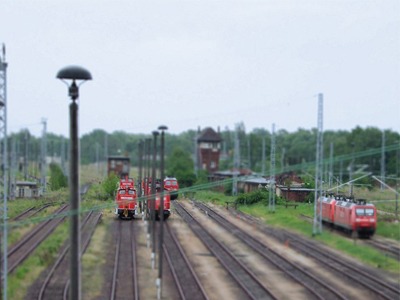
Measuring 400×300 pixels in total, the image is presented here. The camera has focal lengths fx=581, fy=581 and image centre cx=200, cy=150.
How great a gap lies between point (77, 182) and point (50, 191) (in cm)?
2058

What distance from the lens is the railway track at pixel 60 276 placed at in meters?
25.2

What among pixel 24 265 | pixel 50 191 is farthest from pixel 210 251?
pixel 50 191

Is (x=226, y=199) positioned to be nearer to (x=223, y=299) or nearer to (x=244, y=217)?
(x=244, y=217)

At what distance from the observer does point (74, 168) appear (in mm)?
18391

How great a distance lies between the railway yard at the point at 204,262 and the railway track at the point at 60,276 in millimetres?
45

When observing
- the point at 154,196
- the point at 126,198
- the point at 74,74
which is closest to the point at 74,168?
the point at 74,74

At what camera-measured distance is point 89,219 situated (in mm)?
31656

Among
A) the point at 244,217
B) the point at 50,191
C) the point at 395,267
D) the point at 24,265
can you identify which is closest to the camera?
the point at 395,267

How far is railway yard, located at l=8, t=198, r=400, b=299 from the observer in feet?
82.3

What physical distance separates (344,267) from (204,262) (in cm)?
767

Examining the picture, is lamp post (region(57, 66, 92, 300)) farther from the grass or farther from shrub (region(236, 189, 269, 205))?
shrub (region(236, 189, 269, 205))

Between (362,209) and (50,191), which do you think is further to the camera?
(50,191)

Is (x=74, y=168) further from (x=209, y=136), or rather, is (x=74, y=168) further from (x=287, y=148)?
(x=287, y=148)

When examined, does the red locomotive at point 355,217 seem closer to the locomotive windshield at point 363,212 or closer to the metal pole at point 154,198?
the locomotive windshield at point 363,212
